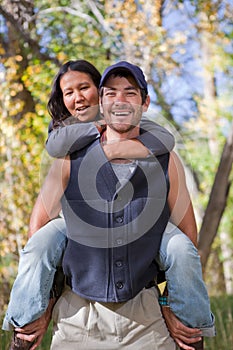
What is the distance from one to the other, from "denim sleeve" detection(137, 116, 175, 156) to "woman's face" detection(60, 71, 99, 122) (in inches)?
10.1

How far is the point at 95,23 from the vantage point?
8.13m

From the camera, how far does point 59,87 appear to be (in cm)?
269

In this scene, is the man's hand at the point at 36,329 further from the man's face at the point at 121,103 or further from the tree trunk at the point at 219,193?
the tree trunk at the point at 219,193

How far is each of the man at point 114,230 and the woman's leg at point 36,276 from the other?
0.19ft

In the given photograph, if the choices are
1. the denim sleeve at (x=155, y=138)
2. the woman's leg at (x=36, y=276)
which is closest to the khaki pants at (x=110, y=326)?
the woman's leg at (x=36, y=276)

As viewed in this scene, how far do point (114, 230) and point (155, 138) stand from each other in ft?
1.30

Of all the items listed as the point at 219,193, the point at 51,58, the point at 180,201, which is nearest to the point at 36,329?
the point at 180,201

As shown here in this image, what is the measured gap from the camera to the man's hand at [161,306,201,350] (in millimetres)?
2326

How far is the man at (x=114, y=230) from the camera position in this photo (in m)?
2.25

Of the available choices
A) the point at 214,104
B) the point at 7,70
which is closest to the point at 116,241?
the point at 7,70

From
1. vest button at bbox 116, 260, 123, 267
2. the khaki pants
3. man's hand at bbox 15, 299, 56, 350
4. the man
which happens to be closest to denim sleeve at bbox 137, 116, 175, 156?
the man

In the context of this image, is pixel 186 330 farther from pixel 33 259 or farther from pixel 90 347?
pixel 33 259

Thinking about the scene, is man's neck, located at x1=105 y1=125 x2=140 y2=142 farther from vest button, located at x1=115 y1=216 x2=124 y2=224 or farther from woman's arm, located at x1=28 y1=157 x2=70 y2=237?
vest button, located at x1=115 y1=216 x2=124 y2=224

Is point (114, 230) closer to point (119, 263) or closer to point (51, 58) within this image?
point (119, 263)
